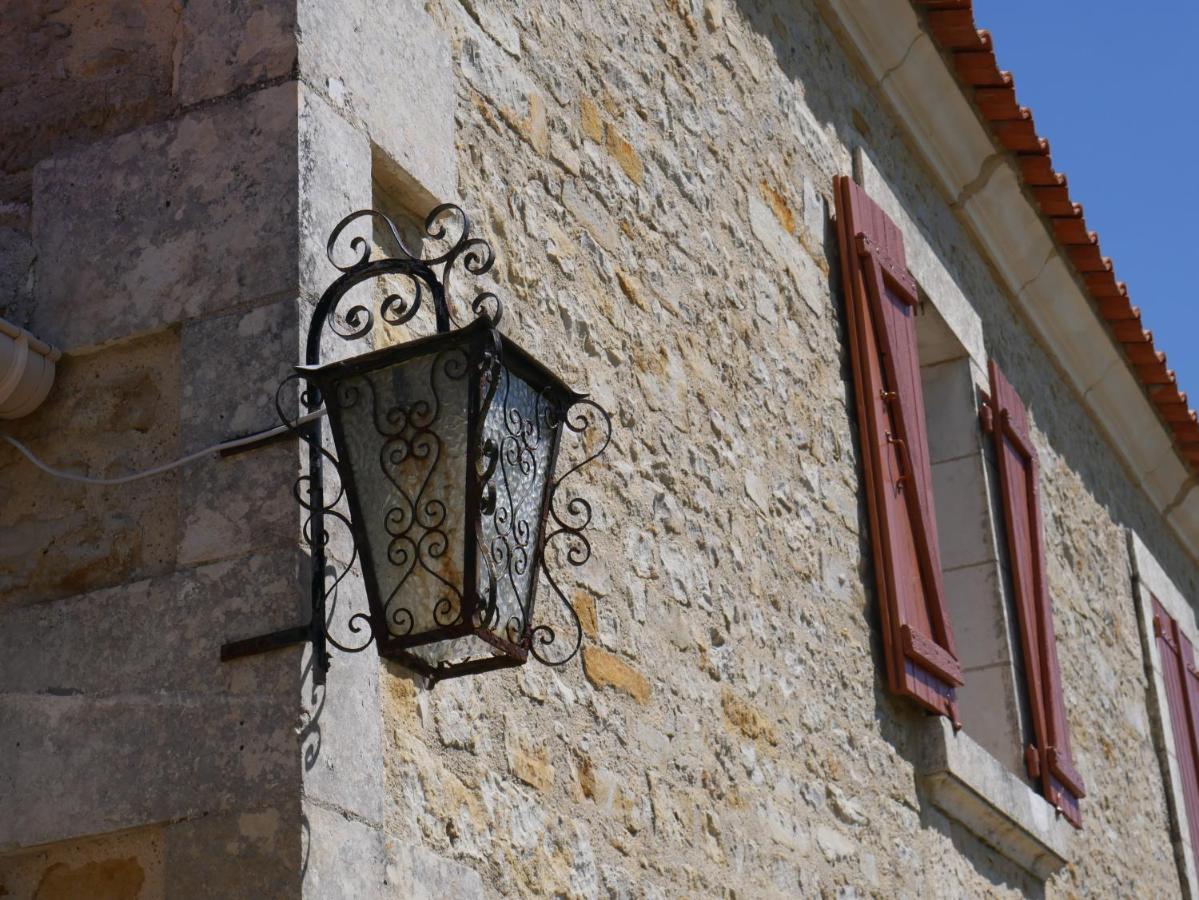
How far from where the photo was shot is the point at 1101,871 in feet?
21.5

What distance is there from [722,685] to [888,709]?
0.99 meters

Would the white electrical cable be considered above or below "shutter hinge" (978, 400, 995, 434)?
below

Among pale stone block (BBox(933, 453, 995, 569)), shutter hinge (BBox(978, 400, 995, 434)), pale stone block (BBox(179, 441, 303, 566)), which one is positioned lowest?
pale stone block (BBox(179, 441, 303, 566))

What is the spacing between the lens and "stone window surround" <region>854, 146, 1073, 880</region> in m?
5.07

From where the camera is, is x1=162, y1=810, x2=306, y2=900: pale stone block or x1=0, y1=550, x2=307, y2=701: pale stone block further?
x1=0, y1=550, x2=307, y2=701: pale stone block

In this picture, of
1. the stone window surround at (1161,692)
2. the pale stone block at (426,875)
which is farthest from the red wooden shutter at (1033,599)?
the pale stone block at (426,875)

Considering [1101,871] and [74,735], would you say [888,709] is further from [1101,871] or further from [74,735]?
[74,735]

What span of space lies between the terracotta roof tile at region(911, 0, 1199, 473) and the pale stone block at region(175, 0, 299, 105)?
341cm

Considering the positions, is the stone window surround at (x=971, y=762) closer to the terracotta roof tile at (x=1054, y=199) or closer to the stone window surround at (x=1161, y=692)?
the terracotta roof tile at (x=1054, y=199)

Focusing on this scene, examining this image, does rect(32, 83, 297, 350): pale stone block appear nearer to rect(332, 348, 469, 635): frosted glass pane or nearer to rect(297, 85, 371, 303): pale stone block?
rect(297, 85, 371, 303): pale stone block

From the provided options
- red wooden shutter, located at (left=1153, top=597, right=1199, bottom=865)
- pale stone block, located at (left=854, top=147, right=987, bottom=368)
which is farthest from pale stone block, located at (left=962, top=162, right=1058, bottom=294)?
red wooden shutter, located at (left=1153, top=597, right=1199, bottom=865)

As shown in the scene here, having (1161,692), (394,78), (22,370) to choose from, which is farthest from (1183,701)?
(22,370)

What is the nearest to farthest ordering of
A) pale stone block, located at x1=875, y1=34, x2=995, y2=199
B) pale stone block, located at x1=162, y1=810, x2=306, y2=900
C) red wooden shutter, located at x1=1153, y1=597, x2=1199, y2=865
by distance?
1. pale stone block, located at x1=162, y1=810, x2=306, y2=900
2. pale stone block, located at x1=875, y1=34, x2=995, y2=199
3. red wooden shutter, located at x1=1153, y1=597, x2=1199, y2=865

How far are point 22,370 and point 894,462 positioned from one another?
2932 millimetres
